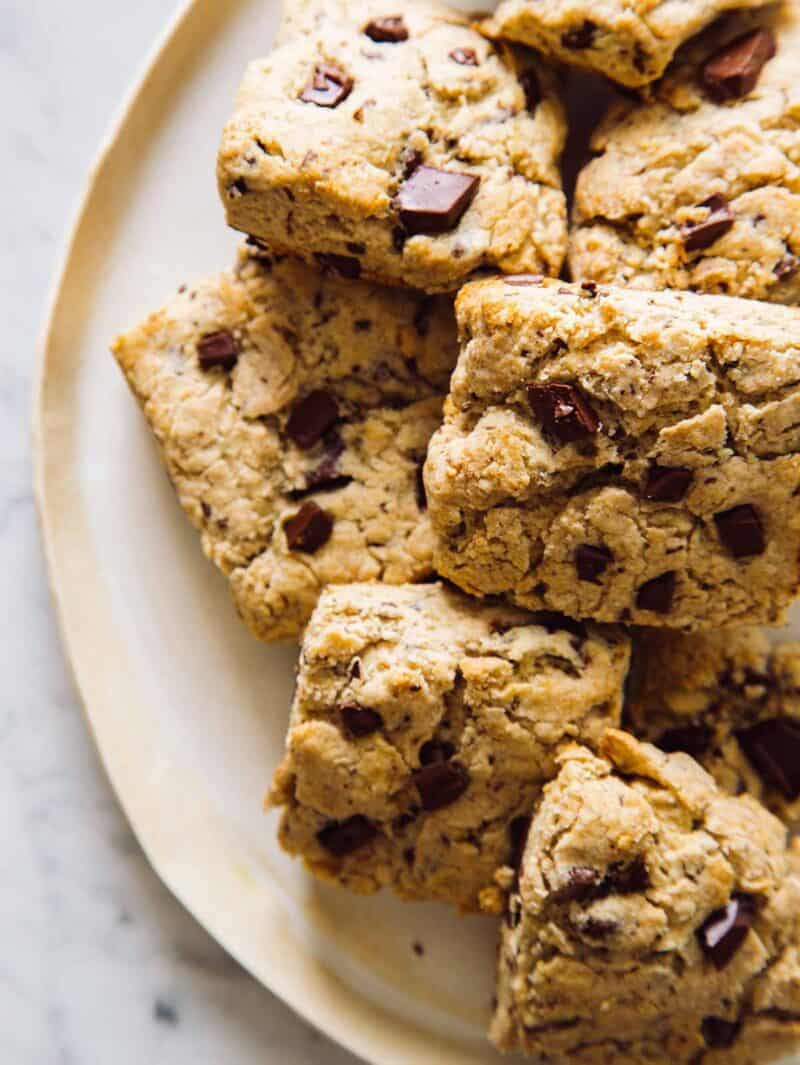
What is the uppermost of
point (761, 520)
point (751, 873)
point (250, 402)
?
point (250, 402)

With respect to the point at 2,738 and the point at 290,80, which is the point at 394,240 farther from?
the point at 2,738

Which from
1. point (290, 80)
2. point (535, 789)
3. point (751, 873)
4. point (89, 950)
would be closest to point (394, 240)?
point (290, 80)

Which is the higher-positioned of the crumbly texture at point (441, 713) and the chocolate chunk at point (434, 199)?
the chocolate chunk at point (434, 199)

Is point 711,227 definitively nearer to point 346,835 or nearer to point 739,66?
point 739,66

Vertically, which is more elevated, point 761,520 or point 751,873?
point 761,520

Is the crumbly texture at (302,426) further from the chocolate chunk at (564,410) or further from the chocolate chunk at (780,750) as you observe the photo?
the chocolate chunk at (780,750)

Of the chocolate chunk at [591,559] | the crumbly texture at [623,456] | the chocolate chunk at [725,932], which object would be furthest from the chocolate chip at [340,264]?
the chocolate chunk at [725,932]

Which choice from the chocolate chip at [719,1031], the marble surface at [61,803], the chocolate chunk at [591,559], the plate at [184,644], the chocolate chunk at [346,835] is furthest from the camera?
the marble surface at [61,803]
